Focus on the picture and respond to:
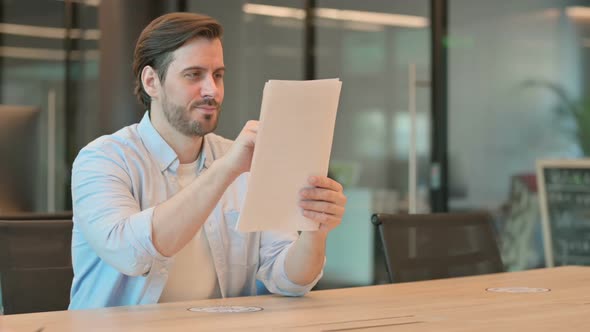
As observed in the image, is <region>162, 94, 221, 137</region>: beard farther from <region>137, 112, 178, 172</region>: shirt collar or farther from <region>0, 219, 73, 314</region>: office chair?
<region>0, 219, 73, 314</region>: office chair

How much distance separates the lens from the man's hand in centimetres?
215

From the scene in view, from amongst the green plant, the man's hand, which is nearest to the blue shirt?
the man's hand

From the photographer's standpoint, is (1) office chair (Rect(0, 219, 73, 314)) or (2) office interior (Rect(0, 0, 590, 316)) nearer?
(1) office chair (Rect(0, 219, 73, 314))

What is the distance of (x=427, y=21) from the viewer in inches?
229

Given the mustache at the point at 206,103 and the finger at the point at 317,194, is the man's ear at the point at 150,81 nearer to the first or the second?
the mustache at the point at 206,103

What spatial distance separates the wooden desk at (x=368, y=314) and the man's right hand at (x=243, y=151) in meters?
0.31

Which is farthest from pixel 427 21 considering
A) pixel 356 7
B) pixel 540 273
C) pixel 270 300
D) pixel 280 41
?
pixel 270 300

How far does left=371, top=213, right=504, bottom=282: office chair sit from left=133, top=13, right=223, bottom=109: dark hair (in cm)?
73

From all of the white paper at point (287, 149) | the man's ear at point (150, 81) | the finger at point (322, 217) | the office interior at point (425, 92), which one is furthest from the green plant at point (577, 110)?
the white paper at point (287, 149)

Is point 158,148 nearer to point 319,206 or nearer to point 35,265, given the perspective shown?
point 35,265

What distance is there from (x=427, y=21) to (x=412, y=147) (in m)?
0.75

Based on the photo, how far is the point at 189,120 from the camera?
2.53 metres

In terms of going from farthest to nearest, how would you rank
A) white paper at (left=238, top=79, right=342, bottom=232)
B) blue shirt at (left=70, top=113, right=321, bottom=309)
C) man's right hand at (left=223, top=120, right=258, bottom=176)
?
1. blue shirt at (left=70, top=113, right=321, bottom=309)
2. man's right hand at (left=223, top=120, right=258, bottom=176)
3. white paper at (left=238, top=79, right=342, bottom=232)

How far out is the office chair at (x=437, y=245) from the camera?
9.29ft
